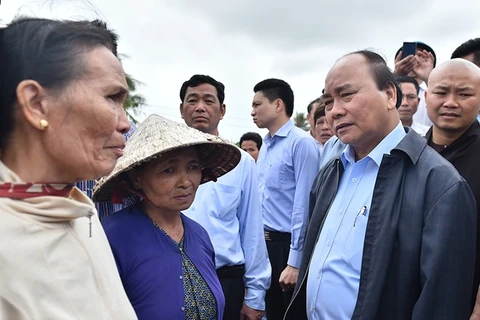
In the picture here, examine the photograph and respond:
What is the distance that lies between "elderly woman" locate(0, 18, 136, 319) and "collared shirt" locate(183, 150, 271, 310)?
1931 millimetres

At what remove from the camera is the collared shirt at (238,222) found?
3.23m

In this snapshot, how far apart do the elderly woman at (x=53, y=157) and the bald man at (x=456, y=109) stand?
2105 millimetres

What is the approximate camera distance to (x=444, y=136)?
2787mm

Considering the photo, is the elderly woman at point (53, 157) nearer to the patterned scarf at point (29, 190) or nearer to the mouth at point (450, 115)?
the patterned scarf at point (29, 190)

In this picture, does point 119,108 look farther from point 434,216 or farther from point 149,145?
point 434,216

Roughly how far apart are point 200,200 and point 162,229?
1207 millimetres

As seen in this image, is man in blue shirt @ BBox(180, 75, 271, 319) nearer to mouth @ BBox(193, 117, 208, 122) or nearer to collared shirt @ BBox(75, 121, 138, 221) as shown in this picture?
mouth @ BBox(193, 117, 208, 122)

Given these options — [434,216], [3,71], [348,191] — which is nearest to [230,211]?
[348,191]

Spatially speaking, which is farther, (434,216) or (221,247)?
(221,247)

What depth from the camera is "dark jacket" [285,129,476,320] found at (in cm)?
192

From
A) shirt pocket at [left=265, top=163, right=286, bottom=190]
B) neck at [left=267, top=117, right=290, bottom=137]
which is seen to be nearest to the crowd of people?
shirt pocket at [left=265, top=163, right=286, bottom=190]

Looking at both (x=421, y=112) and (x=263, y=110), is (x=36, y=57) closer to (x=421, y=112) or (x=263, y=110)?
(x=263, y=110)

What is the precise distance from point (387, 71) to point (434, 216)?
2.88ft

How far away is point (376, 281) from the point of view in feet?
6.54
